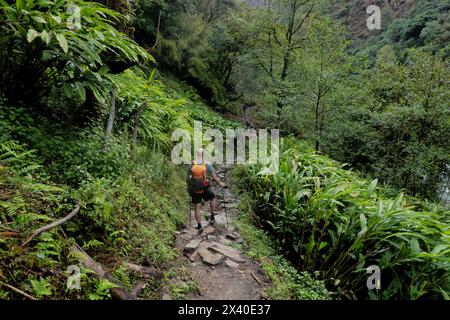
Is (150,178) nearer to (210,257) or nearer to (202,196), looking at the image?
(202,196)

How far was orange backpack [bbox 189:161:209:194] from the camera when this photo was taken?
507 centimetres

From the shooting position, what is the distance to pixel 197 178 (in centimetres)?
507

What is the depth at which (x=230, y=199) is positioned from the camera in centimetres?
695

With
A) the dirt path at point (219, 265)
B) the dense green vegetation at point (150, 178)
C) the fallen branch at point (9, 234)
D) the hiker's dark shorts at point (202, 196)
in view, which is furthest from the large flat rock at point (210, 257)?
the fallen branch at point (9, 234)

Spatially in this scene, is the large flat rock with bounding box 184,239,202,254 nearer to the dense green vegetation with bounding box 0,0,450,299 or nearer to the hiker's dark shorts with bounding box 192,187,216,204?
the dense green vegetation with bounding box 0,0,450,299

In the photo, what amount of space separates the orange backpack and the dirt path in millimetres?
721

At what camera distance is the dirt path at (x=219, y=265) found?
3.45 metres

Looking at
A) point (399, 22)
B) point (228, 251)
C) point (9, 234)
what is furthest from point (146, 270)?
point (399, 22)

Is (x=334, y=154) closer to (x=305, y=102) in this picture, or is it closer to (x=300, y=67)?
(x=305, y=102)

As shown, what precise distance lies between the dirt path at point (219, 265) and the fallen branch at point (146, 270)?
415mm

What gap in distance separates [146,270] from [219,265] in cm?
117

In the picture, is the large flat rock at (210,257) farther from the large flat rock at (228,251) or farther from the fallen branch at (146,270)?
the fallen branch at (146,270)

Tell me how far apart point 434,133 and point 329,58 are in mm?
3993
